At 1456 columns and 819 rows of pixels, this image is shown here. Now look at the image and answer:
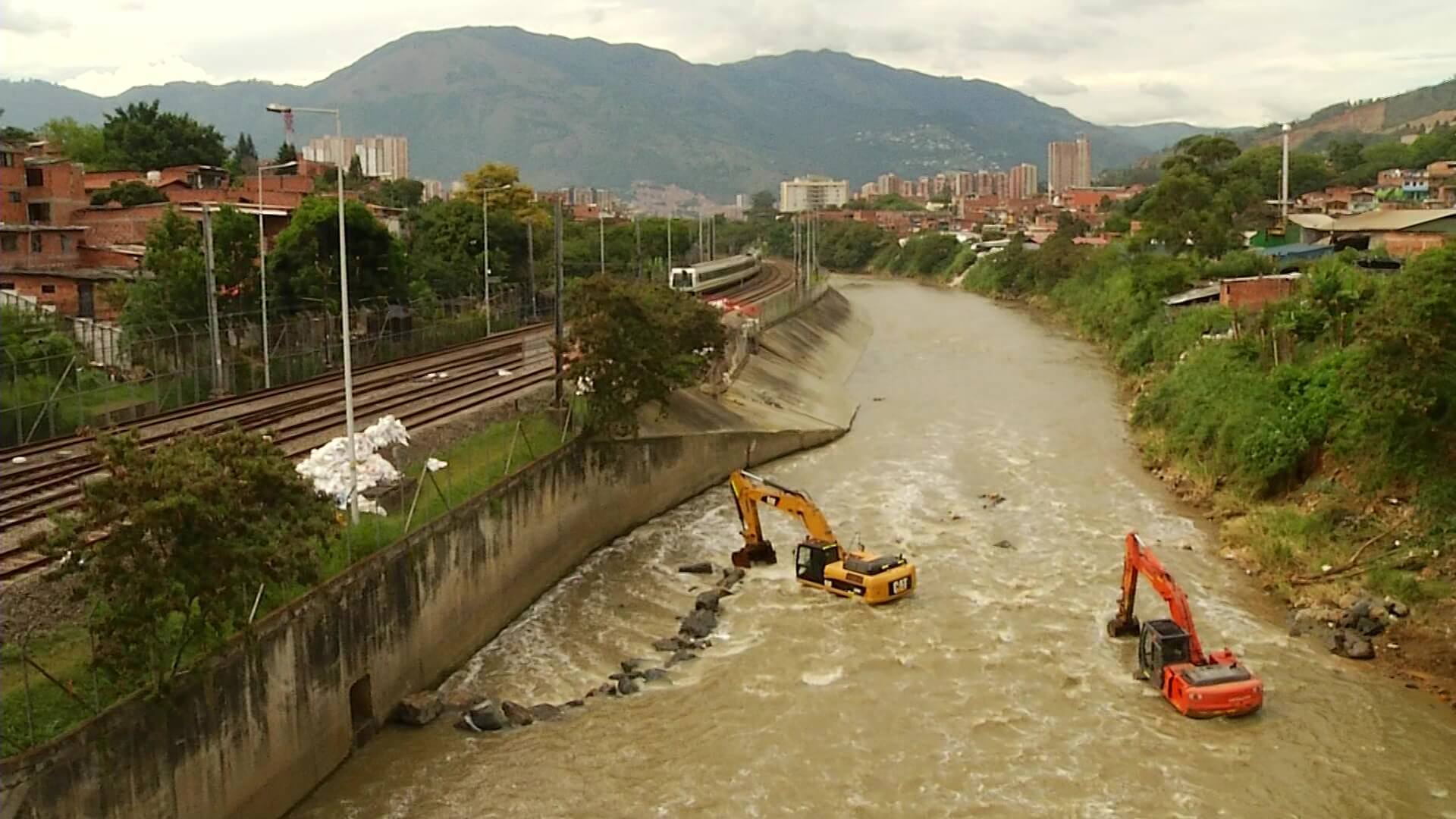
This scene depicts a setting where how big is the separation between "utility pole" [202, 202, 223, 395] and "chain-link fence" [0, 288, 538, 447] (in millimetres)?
83

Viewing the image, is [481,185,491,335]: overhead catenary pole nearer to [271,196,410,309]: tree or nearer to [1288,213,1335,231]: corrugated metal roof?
[271,196,410,309]: tree

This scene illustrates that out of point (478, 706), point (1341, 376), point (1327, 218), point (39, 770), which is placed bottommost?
point (478, 706)

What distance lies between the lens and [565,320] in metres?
44.5

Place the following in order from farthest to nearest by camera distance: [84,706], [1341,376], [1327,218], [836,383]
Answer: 1. [1327,218]
2. [836,383]
3. [1341,376]
4. [84,706]

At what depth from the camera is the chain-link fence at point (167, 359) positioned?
3312 cm

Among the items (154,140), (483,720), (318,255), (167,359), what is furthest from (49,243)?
(483,720)

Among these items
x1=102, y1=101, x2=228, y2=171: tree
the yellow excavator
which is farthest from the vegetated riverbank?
x1=102, y1=101, x2=228, y2=171: tree

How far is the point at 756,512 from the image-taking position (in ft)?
109

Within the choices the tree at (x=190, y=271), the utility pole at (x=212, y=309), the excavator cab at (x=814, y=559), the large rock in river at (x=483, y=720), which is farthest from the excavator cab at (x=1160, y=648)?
the tree at (x=190, y=271)

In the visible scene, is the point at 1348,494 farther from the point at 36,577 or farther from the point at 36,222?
the point at 36,222

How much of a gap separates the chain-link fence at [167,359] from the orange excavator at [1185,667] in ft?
74.4

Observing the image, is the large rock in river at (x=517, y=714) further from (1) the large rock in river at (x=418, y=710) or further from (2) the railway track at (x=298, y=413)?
(2) the railway track at (x=298, y=413)

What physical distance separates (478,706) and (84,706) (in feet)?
27.1

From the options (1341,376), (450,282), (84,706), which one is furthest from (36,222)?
(1341,376)
